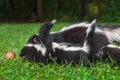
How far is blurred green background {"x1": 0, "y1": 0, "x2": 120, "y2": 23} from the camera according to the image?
2216 cm

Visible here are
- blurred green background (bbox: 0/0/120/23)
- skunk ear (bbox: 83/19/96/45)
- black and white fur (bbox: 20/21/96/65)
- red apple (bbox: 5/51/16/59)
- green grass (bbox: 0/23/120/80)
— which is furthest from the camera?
blurred green background (bbox: 0/0/120/23)

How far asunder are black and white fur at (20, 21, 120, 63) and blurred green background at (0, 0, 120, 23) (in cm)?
1654

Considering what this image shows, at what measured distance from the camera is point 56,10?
23844mm

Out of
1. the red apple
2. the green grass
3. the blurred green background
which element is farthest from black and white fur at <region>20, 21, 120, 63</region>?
Answer: the blurred green background

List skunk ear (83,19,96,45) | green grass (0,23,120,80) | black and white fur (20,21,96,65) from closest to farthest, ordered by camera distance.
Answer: green grass (0,23,120,80) → black and white fur (20,21,96,65) → skunk ear (83,19,96,45)

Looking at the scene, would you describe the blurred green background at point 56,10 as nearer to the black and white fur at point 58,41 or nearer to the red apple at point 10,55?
the red apple at point 10,55

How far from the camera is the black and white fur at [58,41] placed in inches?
194

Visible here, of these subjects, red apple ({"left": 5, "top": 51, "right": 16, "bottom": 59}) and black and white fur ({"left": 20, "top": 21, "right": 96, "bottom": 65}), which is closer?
black and white fur ({"left": 20, "top": 21, "right": 96, "bottom": 65})

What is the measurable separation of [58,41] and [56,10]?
18.9m

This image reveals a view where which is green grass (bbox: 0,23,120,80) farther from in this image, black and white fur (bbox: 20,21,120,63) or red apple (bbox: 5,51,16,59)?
red apple (bbox: 5,51,16,59)

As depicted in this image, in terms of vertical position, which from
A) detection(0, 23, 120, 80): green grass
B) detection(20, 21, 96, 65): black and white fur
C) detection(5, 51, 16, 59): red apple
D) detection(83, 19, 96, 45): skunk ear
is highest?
detection(83, 19, 96, 45): skunk ear

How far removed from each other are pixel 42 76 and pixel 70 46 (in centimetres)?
69

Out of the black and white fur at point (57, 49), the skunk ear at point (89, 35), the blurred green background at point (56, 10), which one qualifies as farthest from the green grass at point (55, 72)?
the blurred green background at point (56, 10)

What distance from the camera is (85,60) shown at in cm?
471
